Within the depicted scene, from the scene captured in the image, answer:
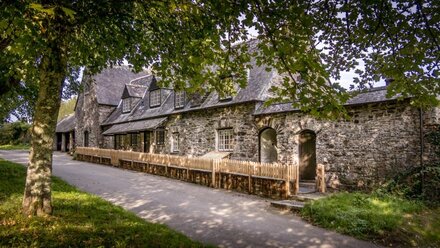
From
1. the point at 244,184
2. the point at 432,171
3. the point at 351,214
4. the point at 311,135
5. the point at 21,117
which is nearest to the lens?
the point at 351,214

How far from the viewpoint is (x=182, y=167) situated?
16656 mm

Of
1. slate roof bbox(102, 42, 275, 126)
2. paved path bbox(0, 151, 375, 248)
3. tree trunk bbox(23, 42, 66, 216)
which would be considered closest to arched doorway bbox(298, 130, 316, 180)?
slate roof bbox(102, 42, 275, 126)

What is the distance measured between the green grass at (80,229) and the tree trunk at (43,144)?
0.33 meters

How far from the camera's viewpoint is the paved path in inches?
285

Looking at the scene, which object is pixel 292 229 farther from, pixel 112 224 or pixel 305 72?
pixel 305 72

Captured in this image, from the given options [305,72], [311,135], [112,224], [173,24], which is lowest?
[112,224]

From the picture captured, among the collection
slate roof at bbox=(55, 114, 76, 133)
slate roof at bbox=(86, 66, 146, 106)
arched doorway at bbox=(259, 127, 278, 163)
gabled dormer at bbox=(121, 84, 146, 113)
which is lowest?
arched doorway at bbox=(259, 127, 278, 163)

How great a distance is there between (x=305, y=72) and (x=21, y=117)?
23.5 meters

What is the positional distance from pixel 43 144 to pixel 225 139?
1229 cm

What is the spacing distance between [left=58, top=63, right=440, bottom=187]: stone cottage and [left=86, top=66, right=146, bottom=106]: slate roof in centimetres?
52

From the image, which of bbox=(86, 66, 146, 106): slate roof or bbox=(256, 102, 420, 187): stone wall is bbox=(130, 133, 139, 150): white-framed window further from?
bbox=(256, 102, 420, 187): stone wall

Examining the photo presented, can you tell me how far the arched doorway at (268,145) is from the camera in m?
16.4

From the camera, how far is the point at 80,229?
6.16 m

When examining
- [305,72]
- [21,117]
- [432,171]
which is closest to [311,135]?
[432,171]
